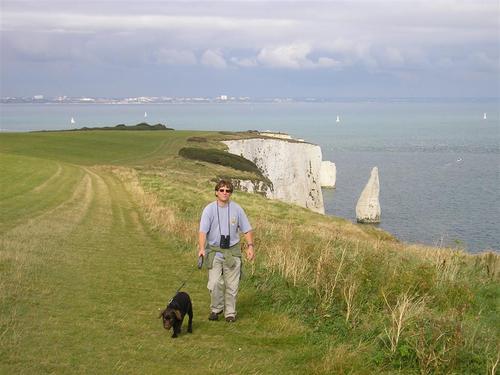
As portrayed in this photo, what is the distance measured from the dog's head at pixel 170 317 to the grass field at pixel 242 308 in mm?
313

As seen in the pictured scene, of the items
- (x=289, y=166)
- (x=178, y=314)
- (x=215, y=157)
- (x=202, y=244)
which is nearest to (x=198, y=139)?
(x=289, y=166)

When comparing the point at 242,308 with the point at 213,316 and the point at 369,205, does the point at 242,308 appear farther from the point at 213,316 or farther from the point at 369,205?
the point at 369,205

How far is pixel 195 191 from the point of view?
40188 millimetres

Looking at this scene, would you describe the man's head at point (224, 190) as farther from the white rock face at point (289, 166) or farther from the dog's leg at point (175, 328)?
the white rock face at point (289, 166)

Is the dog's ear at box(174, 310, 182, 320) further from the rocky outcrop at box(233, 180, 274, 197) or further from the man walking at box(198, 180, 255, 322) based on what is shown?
the rocky outcrop at box(233, 180, 274, 197)

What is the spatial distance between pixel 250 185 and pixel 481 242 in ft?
71.6

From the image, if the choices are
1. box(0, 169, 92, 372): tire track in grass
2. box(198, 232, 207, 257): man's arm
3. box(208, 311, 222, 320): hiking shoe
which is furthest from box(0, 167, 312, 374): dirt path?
box(198, 232, 207, 257): man's arm

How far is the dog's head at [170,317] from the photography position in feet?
30.3

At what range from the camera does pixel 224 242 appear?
10117 millimetres

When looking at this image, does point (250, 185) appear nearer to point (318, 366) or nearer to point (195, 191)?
point (195, 191)

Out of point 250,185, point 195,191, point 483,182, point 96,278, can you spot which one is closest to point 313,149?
point 483,182

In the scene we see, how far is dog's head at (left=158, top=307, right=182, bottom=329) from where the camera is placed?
9.24 meters

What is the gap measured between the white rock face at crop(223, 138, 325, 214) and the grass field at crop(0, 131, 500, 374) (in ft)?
204

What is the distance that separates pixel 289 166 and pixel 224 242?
3063 inches
